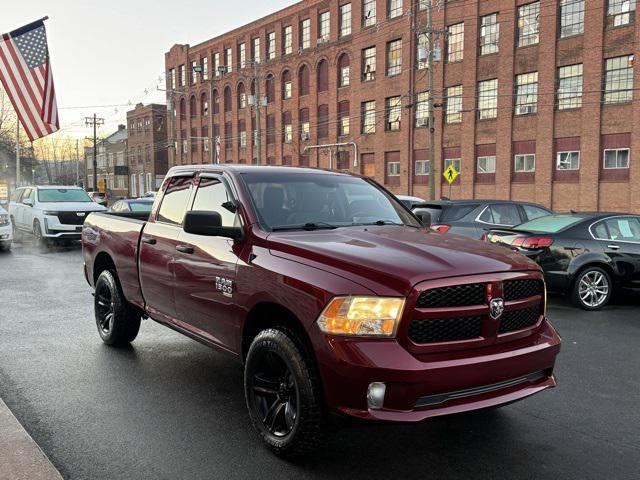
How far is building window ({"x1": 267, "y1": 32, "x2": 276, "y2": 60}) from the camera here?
55.0m

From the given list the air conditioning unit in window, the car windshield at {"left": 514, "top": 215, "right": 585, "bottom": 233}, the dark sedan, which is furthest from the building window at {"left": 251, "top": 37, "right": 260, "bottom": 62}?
the dark sedan

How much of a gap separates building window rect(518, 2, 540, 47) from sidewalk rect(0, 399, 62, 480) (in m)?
36.9

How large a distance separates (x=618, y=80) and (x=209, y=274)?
33358mm

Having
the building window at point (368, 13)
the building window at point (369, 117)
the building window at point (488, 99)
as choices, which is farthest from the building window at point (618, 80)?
the building window at point (368, 13)

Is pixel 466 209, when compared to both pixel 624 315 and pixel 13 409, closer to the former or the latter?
pixel 624 315

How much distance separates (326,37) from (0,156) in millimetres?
38136

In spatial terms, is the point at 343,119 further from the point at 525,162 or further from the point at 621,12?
the point at 621,12

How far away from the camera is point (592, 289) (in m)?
9.05

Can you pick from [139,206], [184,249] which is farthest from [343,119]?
[184,249]

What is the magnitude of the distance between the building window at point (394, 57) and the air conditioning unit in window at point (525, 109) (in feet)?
32.4

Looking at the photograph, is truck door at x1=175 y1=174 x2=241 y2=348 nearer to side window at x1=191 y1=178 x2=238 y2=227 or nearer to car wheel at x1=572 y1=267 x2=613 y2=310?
side window at x1=191 y1=178 x2=238 y2=227

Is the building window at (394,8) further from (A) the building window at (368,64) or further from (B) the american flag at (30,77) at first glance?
(B) the american flag at (30,77)

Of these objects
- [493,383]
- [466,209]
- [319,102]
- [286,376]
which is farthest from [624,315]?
[319,102]

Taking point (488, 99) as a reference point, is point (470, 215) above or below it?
below
